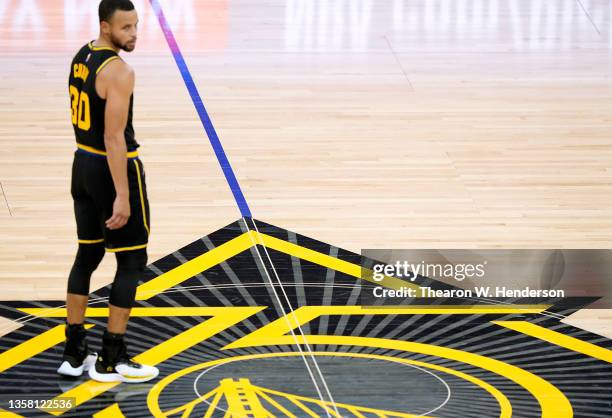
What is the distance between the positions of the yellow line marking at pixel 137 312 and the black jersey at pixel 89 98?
975 millimetres

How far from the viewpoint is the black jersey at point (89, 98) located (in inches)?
159

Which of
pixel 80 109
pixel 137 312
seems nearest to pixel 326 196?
pixel 137 312

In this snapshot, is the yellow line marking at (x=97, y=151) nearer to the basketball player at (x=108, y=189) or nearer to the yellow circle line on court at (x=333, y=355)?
the basketball player at (x=108, y=189)

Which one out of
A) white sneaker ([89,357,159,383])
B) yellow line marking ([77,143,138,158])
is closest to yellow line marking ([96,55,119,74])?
yellow line marking ([77,143,138,158])

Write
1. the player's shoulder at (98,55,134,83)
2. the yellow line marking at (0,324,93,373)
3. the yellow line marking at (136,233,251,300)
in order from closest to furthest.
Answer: the player's shoulder at (98,55,134,83) → the yellow line marking at (0,324,93,373) → the yellow line marking at (136,233,251,300)

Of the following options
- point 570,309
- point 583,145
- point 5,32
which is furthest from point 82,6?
point 570,309

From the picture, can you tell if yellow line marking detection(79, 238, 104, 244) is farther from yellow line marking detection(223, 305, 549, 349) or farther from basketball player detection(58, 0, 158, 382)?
yellow line marking detection(223, 305, 549, 349)

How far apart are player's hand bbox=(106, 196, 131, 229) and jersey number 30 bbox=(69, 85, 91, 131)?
0.91 feet

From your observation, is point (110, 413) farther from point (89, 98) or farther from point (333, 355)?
point (89, 98)

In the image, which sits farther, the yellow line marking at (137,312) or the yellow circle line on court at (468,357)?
the yellow line marking at (137,312)

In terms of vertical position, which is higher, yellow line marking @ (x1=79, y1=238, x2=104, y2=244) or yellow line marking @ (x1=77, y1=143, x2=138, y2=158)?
yellow line marking @ (x1=77, y1=143, x2=138, y2=158)

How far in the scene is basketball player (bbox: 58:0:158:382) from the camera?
13.1ft

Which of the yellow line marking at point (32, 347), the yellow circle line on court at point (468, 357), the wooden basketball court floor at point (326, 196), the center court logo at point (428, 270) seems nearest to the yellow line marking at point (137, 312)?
the wooden basketball court floor at point (326, 196)

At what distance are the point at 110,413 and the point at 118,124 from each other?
100cm
